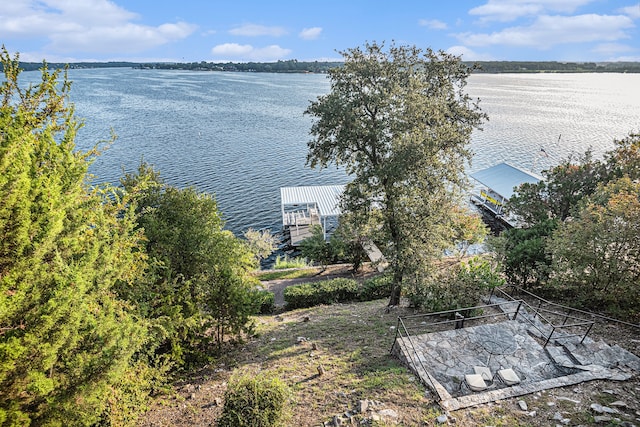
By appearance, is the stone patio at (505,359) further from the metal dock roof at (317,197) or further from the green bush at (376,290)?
the metal dock roof at (317,197)

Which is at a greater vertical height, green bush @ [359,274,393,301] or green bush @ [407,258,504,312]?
green bush @ [407,258,504,312]

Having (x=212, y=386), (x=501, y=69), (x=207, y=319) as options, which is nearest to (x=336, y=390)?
(x=212, y=386)

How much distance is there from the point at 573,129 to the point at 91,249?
6714 cm

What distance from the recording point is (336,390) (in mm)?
8375

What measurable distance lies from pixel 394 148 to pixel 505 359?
21.3 feet

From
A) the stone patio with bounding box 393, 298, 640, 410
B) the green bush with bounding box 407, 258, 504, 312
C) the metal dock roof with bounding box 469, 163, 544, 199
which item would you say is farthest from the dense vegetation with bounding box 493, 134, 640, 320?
the metal dock roof with bounding box 469, 163, 544, 199

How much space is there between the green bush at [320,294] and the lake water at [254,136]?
50.9 ft

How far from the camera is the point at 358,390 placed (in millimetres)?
8242

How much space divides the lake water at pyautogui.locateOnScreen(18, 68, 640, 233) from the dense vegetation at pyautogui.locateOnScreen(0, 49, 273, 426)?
→ 21702 millimetres

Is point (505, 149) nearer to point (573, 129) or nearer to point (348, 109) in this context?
point (573, 129)

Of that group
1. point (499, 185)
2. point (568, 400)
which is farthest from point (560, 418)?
point (499, 185)

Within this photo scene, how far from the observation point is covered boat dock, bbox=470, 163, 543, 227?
106 ft

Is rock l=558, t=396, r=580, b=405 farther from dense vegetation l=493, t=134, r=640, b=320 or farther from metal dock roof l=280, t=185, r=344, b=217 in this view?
metal dock roof l=280, t=185, r=344, b=217

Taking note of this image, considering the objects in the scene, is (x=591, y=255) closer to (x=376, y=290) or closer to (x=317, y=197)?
(x=376, y=290)
